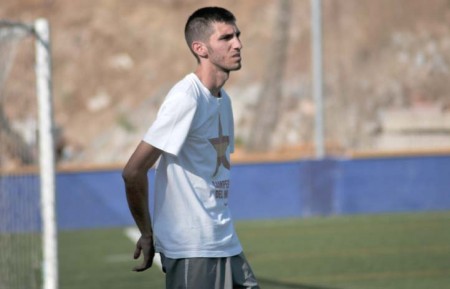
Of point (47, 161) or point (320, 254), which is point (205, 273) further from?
point (320, 254)

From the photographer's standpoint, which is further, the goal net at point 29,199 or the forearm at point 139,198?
the goal net at point 29,199

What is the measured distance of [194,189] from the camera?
4605 millimetres

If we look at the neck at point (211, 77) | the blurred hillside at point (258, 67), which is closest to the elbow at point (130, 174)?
the neck at point (211, 77)

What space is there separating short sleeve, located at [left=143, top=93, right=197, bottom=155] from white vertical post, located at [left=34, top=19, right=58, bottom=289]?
4.96 meters

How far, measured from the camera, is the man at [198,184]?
180 inches

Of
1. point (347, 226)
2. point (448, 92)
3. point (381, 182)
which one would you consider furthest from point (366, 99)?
point (347, 226)

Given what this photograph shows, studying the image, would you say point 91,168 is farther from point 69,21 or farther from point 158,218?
point 69,21

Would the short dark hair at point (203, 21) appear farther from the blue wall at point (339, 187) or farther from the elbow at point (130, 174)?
the blue wall at point (339, 187)

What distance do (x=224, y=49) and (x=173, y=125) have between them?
42 cm

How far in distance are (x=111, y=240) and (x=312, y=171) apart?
5.15m

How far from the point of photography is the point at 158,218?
467 centimetres

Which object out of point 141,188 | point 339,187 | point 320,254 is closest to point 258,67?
point 339,187

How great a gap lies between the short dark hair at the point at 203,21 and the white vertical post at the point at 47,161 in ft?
15.8

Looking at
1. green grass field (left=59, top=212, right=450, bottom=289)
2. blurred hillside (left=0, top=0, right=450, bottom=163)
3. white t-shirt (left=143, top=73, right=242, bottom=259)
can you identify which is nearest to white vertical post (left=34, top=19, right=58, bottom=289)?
green grass field (left=59, top=212, right=450, bottom=289)
